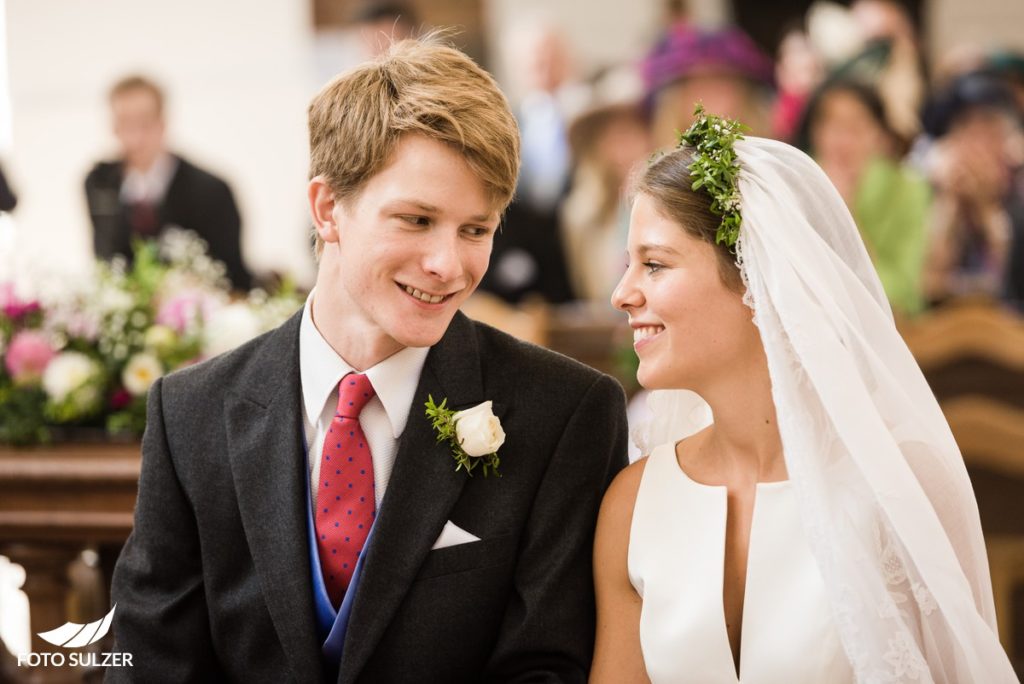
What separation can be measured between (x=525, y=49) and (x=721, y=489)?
6.37 metres

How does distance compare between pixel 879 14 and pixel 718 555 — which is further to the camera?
pixel 879 14

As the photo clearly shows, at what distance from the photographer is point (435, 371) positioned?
2494 millimetres

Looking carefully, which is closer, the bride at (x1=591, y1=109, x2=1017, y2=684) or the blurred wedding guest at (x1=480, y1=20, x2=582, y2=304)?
the bride at (x1=591, y1=109, x2=1017, y2=684)

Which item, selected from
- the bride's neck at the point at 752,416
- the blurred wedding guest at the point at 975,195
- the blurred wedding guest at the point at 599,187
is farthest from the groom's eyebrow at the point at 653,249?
the blurred wedding guest at the point at 975,195

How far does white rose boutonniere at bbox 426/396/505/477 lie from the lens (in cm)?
234

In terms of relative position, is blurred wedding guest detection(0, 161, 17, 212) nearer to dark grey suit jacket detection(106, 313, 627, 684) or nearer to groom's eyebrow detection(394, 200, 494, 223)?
dark grey suit jacket detection(106, 313, 627, 684)

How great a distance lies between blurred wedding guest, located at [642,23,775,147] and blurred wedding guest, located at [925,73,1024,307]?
113 cm

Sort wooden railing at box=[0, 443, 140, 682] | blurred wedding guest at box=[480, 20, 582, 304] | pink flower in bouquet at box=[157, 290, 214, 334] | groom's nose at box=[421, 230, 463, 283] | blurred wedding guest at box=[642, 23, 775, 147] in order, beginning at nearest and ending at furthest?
groom's nose at box=[421, 230, 463, 283] → wooden railing at box=[0, 443, 140, 682] → pink flower in bouquet at box=[157, 290, 214, 334] → blurred wedding guest at box=[642, 23, 775, 147] → blurred wedding guest at box=[480, 20, 582, 304]

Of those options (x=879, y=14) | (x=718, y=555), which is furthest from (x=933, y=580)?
(x=879, y=14)

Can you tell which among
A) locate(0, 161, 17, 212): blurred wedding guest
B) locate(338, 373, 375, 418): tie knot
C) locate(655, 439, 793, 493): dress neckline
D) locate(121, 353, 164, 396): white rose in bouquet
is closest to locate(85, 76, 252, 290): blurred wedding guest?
locate(0, 161, 17, 212): blurred wedding guest

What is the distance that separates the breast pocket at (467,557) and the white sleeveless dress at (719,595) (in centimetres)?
26

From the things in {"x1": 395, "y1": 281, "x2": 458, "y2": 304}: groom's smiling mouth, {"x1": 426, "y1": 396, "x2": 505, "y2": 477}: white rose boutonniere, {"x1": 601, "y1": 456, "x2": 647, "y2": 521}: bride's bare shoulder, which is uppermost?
{"x1": 395, "y1": 281, "x2": 458, "y2": 304}: groom's smiling mouth

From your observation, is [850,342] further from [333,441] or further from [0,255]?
[0,255]

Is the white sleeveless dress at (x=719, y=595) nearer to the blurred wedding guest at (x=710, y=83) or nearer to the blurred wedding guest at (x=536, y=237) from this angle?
the blurred wedding guest at (x=710, y=83)
